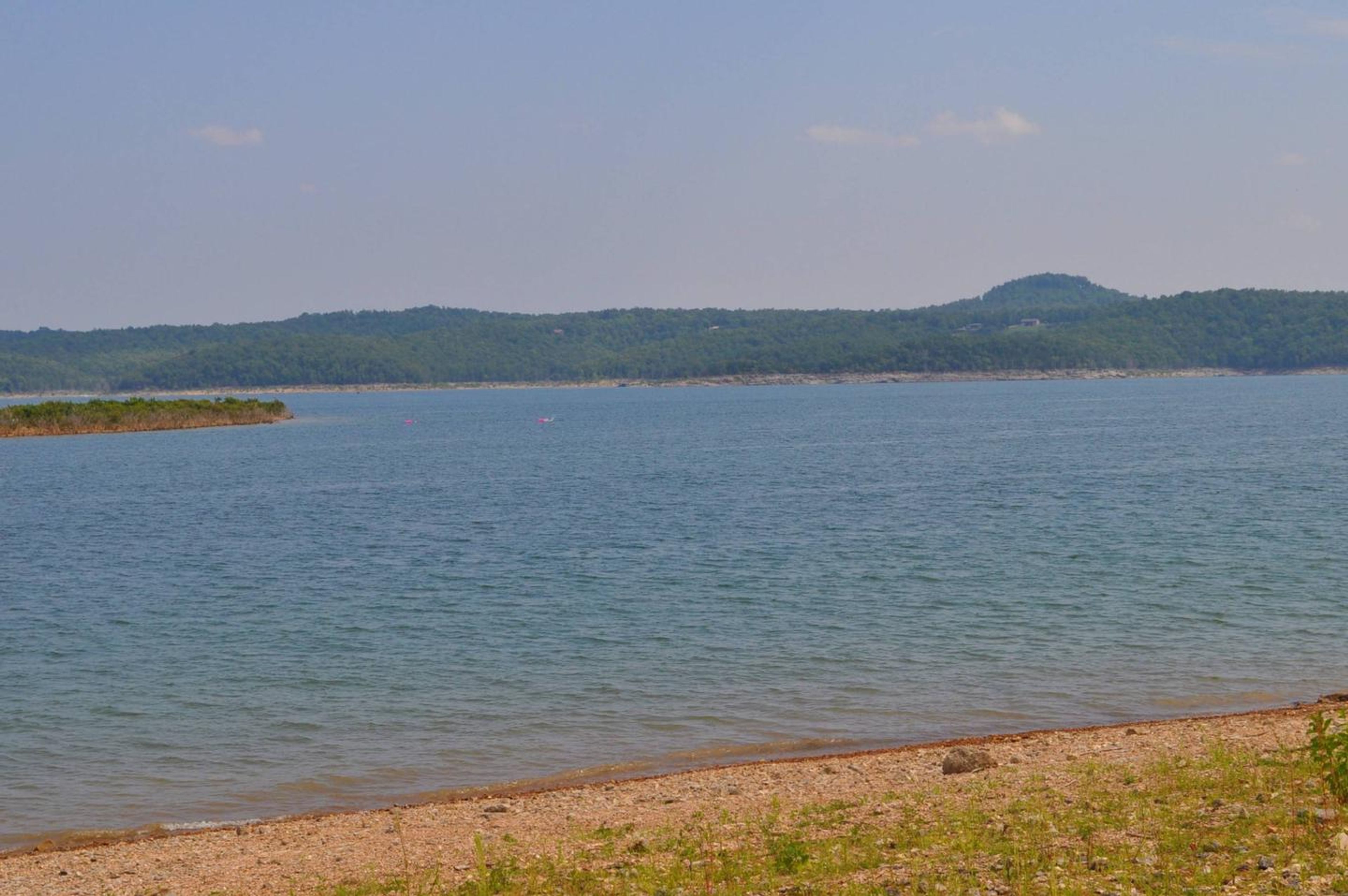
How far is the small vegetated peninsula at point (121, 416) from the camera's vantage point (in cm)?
13138

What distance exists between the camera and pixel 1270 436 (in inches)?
3895

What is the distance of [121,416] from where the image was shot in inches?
5374

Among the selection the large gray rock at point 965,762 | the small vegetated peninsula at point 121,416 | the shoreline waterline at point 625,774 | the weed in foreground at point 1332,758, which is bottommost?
the shoreline waterline at point 625,774

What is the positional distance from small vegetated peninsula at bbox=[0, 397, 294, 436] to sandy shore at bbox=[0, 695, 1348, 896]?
12762 centimetres

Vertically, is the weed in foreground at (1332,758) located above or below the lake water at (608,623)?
above

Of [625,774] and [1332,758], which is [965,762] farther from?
[625,774]

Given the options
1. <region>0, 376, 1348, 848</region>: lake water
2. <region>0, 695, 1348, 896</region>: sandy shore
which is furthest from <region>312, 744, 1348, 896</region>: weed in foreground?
<region>0, 376, 1348, 848</region>: lake water

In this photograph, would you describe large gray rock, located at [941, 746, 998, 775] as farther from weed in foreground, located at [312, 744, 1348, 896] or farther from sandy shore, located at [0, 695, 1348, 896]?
weed in foreground, located at [312, 744, 1348, 896]

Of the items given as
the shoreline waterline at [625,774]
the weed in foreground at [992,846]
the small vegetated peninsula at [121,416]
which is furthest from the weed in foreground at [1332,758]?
the small vegetated peninsula at [121,416]

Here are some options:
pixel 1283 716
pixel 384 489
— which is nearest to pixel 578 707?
pixel 1283 716

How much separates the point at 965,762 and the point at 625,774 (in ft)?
17.0

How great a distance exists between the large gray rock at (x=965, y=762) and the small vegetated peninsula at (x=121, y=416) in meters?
132

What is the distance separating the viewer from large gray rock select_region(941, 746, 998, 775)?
16844 mm

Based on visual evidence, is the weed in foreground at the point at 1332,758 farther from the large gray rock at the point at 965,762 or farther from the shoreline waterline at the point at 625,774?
the shoreline waterline at the point at 625,774
